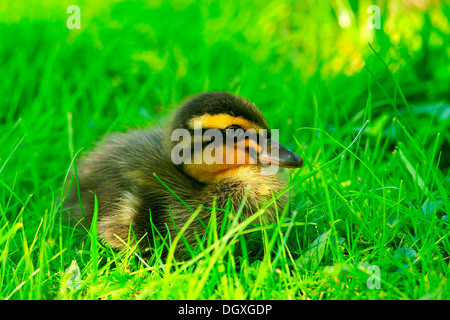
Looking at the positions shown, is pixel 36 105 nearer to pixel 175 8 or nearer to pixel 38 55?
pixel 38 55

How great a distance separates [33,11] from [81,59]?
0.69 metres

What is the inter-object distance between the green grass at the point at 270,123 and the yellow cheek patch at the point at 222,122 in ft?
1.03

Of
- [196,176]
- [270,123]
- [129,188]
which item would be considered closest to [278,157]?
[196,176]

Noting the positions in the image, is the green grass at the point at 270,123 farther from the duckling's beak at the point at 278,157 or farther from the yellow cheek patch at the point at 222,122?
the yellow cheek patch at the point at 222,122

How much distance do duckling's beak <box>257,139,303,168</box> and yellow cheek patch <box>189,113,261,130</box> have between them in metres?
0.11

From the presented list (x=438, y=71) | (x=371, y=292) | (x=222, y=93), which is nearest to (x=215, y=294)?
(x=371, y=292)

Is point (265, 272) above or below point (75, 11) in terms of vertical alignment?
below

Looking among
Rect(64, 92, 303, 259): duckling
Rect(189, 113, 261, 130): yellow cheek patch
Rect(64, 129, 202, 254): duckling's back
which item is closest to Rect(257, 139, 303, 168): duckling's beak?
Rect(64, 92, 303, 259): duckling

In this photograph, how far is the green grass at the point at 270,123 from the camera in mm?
1891

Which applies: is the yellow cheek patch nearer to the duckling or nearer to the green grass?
the duckling

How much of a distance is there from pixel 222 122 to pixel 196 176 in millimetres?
278

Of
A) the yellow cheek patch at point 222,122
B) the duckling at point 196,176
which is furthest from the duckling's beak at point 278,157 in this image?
the yellow cheek patch at point 222,122

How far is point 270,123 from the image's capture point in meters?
3.26

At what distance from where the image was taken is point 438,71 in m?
3.56
